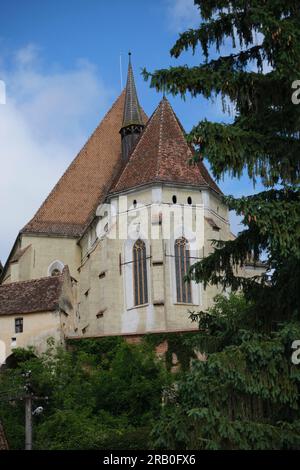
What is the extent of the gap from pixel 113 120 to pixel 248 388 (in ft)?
131

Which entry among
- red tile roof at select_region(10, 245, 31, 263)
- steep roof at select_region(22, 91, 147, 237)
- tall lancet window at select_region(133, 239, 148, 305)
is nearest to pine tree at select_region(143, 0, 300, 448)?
tall lancet window at select_region(133, 239, 148, 305)

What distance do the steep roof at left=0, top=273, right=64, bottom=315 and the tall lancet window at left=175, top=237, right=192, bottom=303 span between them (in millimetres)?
5350

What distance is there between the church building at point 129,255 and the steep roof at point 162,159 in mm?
58

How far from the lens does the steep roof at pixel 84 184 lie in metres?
44.4

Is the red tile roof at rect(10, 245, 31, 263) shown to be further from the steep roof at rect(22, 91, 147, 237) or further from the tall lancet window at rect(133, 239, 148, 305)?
the tall lancet window at rect(133, 239, 148, 305)

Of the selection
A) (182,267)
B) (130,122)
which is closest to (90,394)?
(182,267)

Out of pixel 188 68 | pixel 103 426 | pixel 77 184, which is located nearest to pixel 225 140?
pixel 188 68

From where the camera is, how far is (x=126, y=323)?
36.8 m

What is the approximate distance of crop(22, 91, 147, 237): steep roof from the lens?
146ft

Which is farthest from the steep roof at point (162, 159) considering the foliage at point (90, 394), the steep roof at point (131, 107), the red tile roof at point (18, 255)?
the foliage at point (90, 394)

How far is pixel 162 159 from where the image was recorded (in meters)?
39.2

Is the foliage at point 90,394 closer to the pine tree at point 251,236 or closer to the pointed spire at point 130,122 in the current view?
the pine tree at point 251,236
